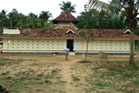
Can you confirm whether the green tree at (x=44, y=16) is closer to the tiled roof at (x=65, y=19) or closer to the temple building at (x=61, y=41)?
the tiled roof at (x=65, y=19)

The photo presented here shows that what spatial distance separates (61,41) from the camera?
26.4 metres

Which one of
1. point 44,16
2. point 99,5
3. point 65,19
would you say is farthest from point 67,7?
point 99,5

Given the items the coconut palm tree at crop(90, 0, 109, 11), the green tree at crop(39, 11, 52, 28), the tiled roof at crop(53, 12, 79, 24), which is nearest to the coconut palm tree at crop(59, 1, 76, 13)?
the green tree at crop(39, 11, 52, 28)

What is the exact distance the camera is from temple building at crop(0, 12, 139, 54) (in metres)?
25.7

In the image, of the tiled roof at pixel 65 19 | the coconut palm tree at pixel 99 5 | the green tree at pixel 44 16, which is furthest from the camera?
the green tree at pixel 44 16

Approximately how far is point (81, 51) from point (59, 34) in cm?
406

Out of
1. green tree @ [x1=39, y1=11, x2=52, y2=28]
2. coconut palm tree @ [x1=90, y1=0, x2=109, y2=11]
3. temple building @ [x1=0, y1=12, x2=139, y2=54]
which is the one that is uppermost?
green tree @ [x1=39, y1=11, x2=52, y2=28]

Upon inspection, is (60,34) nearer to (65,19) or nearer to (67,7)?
(65,19)

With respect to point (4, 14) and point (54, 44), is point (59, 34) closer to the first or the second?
point (54, 44)

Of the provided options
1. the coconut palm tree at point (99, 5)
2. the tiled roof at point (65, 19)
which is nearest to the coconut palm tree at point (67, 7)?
the tiled roof at point (65, 19)

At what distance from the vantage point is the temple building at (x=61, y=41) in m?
25.7

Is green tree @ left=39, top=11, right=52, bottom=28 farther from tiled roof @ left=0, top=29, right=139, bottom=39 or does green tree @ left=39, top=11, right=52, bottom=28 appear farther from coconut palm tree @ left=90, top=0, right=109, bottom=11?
coconut palm tree @ left=90, top=0, right=109, bottom=11

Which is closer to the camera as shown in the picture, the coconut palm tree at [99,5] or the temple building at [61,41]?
the coconut palm tree at [99,5]

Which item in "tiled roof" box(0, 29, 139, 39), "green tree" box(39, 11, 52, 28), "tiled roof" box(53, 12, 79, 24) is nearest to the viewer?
"tiled roof" box(0, 29, 139, 39)
